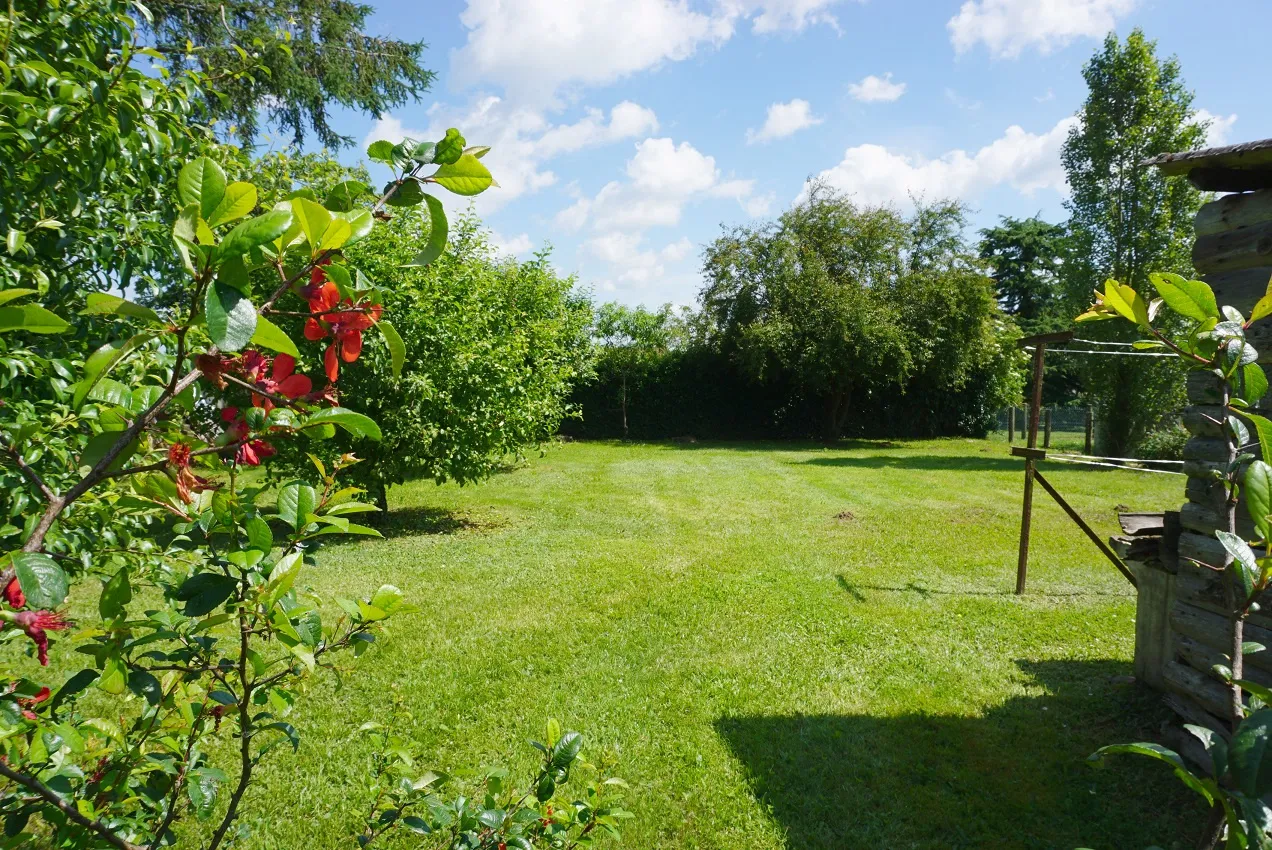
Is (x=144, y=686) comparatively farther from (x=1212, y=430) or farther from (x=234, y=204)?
(x=1212, y=430)

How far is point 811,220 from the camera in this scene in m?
19.5

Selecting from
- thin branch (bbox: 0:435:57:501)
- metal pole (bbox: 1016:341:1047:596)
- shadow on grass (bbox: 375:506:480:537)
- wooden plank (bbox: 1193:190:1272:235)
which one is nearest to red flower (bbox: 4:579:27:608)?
thin branch (bbox: 0:435:57:501)

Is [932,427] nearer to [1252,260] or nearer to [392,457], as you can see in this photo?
[392,457]

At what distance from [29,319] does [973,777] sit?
155 inches

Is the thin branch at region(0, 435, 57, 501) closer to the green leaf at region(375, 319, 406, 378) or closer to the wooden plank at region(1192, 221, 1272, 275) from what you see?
the green leaf at region(375, 319, 406, 378)

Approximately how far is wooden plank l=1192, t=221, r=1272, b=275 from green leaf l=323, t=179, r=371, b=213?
3.63 m

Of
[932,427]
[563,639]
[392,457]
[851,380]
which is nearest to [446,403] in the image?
[392,457]

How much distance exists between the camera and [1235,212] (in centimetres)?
316

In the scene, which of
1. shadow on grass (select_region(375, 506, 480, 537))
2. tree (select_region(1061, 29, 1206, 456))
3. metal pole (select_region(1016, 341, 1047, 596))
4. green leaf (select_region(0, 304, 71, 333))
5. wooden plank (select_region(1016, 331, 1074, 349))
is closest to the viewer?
green leaf (select_region(0, 304, 71, 333))

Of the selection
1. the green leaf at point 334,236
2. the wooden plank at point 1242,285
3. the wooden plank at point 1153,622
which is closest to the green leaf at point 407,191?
the green leaf at point 334,236

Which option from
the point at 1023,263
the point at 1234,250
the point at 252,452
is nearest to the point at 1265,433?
the point at 252,452

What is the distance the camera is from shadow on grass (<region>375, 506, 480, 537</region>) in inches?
341

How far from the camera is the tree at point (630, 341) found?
2050 cm

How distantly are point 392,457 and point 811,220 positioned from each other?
14.9 meters
